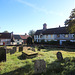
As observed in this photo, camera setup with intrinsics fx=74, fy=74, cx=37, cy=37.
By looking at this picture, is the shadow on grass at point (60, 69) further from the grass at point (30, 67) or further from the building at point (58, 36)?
the building at point (58, 36)

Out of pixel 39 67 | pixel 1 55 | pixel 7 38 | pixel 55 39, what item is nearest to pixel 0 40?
pixel 7 38

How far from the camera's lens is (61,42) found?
34875mm

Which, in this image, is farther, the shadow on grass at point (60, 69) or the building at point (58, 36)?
the building at point (58, 36)

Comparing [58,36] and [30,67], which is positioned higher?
[58,36]

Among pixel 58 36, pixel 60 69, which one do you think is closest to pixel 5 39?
pixel 58 36

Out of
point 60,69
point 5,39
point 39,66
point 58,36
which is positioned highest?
point 58,36

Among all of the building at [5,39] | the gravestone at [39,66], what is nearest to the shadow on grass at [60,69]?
the gravestone at [39,66]

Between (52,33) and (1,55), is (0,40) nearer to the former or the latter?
(52,33)

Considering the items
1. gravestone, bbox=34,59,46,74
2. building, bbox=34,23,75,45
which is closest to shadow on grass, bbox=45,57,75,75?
gravestone, bbox=34,59,46,74

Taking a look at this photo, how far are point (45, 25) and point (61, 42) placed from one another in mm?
15025

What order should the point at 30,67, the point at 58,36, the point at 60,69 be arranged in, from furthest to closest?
the point at 58,36, the point at 30,67, the point at 60,69

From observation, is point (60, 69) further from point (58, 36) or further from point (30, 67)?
point (58, 36)

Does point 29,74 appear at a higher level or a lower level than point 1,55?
lower

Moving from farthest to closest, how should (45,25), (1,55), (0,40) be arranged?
1. (45,25)
2. (0,40)
3. (1,55)
